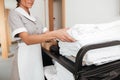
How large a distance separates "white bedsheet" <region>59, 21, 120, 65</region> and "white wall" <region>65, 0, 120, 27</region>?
40.0 inches

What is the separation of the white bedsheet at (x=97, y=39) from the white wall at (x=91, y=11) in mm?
1016

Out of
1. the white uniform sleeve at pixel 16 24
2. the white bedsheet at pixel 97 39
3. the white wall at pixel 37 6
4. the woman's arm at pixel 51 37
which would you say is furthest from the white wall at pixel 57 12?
the white bedsheet at pixel 97 39

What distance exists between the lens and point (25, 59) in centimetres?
112

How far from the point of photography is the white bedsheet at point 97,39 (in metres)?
0.66

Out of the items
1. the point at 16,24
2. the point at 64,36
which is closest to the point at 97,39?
the point at 64,36

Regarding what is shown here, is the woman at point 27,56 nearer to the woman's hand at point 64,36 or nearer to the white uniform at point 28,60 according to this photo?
the white uniform at point 28,60

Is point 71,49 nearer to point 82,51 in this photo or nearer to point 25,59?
point 82,51

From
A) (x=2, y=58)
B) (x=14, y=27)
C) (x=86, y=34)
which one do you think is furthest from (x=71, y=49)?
(x=2, y=58)

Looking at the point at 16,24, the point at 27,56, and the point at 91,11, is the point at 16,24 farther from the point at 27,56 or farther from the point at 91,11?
the point at 91,11

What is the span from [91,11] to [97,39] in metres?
1.37

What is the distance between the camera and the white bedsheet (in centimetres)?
66

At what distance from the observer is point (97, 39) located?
684 millimetres

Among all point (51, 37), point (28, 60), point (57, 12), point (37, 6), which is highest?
point (37, 6)

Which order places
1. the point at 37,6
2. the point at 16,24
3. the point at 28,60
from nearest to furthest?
the point at 16,24 → the point at 28,60 → the point at 37,6
